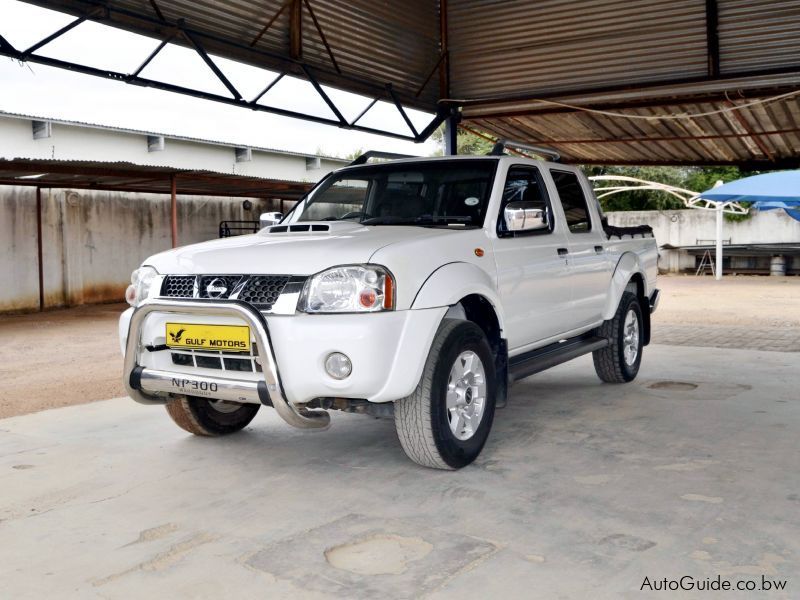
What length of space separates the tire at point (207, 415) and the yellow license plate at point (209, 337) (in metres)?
0.76

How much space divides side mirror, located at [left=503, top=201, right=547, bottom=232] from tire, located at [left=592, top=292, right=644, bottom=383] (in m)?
1.98

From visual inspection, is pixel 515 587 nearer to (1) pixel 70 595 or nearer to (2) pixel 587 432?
(1) pixel 70 595

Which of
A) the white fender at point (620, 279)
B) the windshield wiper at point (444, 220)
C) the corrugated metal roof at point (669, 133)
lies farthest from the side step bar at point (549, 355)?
the corrugated metal roof at point (669, 133)

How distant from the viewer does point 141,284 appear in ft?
15.1

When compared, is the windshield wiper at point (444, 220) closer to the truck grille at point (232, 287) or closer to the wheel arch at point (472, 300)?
the wheel arch at point (472, 300)

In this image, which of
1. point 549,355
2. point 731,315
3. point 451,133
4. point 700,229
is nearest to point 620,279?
point 549,355

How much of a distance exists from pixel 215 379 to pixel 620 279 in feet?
12.8

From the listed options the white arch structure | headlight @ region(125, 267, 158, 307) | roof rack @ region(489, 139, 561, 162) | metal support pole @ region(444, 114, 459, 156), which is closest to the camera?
headlight @ region(125, 267, 158, 307)

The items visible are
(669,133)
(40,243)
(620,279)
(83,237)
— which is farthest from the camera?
(83,237)

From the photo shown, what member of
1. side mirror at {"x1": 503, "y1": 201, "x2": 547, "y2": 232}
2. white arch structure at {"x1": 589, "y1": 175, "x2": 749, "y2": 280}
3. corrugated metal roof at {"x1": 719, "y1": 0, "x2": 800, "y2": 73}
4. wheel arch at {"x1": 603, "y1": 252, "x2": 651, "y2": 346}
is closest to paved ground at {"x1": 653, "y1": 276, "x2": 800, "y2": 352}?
white arch structure at {"x1": 589, "y1": 175, "x2": 749, "y2": 280}

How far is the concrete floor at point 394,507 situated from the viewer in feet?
10.0

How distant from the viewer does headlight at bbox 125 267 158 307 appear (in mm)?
4547

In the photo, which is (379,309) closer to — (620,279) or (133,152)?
(620,279)

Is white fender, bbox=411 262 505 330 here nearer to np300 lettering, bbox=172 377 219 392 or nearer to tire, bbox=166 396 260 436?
np300 lettering, bbox=172 377 219 392
